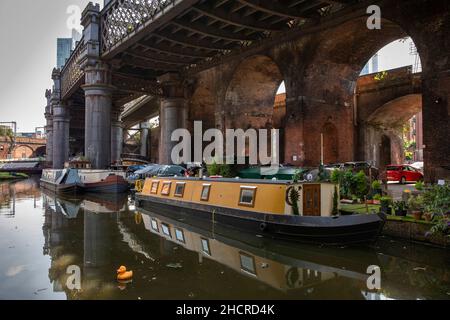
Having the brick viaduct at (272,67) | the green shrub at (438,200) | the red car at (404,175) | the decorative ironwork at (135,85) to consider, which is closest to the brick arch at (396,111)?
the brick viaduct at (272,67)

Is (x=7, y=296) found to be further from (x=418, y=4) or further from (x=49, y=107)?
(x=49, y=107)

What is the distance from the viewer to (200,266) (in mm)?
6051

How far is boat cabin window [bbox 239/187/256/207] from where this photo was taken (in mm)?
8500

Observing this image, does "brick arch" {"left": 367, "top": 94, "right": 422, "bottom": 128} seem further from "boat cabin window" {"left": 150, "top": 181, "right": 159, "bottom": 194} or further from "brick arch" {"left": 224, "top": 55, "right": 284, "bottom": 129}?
"boat cabin window" {"left": 150, "top": 181, "right": 159, "bottom": 194}

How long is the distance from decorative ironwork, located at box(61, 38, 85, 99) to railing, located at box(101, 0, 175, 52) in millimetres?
5536

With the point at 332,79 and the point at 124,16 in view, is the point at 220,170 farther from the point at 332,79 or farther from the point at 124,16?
the point at 124,16

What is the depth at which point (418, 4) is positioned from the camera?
36.9ft

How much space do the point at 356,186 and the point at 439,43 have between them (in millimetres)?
4976

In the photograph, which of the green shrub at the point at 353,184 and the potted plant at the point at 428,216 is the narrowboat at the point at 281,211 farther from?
the green shrub at the point at 353,184

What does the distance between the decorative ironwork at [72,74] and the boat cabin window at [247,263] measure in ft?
72.6

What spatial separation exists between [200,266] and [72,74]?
2847 centimetres

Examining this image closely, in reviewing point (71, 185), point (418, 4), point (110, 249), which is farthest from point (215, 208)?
point (71, 185)

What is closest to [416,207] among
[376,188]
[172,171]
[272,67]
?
[376,188]

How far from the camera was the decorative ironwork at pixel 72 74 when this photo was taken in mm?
26391
